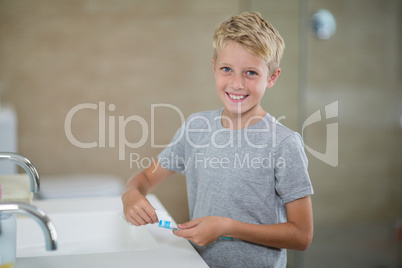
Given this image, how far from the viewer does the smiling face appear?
0.97m

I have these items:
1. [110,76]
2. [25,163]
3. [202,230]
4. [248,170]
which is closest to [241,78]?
[248,170]

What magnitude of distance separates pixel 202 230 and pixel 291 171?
0.23 metres

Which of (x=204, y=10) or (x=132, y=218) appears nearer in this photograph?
(x=132, y=218)

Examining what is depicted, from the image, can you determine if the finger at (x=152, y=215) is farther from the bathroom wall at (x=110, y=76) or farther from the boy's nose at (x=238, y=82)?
the bathroom wall at (x=110, y=76)

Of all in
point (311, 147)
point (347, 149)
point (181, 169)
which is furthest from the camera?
point (311, 147)

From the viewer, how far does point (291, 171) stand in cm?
93

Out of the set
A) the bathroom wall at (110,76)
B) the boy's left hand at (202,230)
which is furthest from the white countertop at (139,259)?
the bathroom wall at (110,76)

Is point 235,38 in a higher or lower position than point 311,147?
higher

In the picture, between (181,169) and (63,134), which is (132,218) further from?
(63,134)

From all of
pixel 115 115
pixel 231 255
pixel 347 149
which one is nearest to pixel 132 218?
pixel 231 255

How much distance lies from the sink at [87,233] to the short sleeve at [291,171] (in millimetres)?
330

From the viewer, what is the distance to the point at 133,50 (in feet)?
8.64

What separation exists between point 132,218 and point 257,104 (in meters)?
0.38

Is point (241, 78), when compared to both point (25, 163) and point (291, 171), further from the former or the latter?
point (25, 163)
